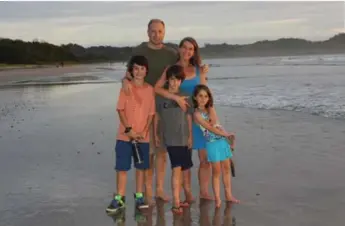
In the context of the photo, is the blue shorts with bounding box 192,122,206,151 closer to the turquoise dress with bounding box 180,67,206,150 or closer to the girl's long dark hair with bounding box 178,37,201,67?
the turquoise dress with bounding box 180,67,206,150

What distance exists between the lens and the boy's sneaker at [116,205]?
464 centimetres

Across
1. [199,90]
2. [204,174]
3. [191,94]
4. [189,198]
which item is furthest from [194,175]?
[199,90]

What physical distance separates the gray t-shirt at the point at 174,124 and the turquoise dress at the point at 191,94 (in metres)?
0.19

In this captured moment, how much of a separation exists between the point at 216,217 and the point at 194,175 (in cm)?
157

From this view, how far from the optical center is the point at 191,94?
193 inches

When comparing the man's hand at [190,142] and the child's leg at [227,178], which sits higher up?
the man's hand at [190,142]

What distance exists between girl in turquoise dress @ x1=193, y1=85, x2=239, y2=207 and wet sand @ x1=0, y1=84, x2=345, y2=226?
9.2 inches

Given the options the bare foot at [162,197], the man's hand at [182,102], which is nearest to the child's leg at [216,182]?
the bare foot at [162,197]

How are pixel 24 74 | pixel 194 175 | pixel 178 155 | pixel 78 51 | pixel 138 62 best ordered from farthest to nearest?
pixel 78 51 < pixel 24 74 < pixel 194 175 < pixel 178 155 < pixel 138 62

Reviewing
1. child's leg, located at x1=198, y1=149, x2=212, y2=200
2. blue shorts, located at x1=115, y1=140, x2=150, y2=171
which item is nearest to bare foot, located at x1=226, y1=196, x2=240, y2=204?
child's leg, located at x1=198, y1=149, x2=212, y2=200

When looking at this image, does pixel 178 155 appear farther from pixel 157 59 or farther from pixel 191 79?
pixel 157 59

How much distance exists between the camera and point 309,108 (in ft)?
41.1

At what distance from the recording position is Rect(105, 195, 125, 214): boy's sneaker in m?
4.64

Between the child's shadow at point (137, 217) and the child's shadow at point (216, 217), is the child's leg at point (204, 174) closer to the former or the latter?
the child's shadow at point (216, 217)
